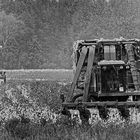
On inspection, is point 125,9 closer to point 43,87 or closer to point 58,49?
point 58,49

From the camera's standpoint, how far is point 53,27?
62.5 meters

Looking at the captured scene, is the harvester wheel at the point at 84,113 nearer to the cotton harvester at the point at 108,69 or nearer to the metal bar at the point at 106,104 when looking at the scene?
the metal bar at the point at 106,104

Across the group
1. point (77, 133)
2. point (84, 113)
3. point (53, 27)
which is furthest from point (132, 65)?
point (53, 27)

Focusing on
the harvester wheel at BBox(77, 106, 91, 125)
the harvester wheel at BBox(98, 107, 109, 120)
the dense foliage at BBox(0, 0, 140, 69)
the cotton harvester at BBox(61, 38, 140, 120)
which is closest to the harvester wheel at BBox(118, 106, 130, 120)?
the cotton harvester at BBox(61, 38, 140, 120)

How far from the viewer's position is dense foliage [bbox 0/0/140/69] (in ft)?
195

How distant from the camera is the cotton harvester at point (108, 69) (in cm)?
1070

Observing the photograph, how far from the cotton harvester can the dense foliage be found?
4511 centimetres

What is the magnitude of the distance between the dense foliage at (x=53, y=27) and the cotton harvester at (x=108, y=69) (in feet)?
148

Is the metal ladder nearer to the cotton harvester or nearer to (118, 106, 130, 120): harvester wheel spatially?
the cotton harvester

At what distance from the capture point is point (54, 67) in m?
59.3

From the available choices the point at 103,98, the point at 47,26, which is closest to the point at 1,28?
the point at 47,26

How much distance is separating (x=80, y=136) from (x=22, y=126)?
1.38m

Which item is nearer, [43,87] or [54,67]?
[43,87]

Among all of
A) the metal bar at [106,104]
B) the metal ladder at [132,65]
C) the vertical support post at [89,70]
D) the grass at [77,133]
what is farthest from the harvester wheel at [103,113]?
the grass at [77,133]
